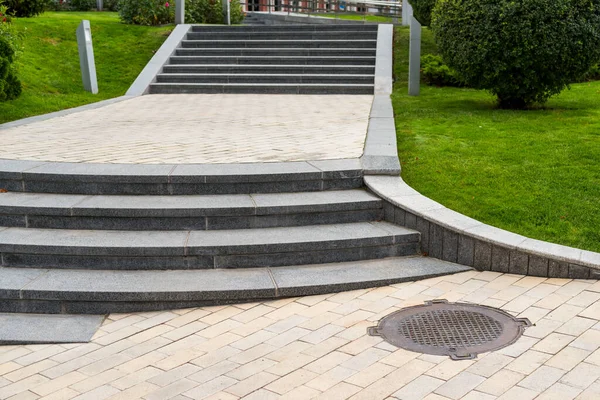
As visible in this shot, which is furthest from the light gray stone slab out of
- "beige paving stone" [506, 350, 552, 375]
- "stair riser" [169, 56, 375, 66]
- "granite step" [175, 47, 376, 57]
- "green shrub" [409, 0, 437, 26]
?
"green shrub" [409, 0, 437, 26]

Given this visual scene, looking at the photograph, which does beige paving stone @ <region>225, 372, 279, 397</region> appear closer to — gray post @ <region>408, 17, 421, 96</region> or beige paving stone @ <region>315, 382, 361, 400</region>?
beige paving stone @ <region>315, 382, 361, 400</region>

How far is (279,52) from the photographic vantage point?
1792cm

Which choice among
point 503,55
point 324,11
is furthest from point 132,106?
point 324,11

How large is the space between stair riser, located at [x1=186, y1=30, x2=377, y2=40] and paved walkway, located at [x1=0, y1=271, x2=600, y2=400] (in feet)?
44.4

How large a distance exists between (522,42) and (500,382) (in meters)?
7.98

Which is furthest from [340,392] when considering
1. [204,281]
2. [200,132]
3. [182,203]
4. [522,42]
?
[522,42]

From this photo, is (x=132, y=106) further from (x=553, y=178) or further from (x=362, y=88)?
(x=553, y=178)

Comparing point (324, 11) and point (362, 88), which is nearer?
point (362, 88)

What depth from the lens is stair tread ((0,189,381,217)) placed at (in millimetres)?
6645

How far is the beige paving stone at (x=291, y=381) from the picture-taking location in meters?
4.45

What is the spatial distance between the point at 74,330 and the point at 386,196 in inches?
120

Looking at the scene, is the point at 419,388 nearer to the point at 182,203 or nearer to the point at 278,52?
the point at 182,203

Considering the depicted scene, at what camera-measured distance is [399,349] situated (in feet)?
16.2

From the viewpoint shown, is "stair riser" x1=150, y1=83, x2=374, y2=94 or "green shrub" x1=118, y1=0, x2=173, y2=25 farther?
"green shrub" x1=118, y1=0, x2=173, y2=25
